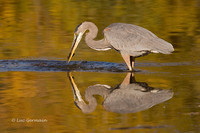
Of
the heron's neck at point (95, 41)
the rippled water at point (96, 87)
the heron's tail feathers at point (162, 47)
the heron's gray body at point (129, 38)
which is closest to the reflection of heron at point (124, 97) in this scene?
the rippled water at point (96, 87)

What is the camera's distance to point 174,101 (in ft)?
27.4

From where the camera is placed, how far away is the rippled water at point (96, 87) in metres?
7.32

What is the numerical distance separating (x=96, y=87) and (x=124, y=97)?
0.86 m

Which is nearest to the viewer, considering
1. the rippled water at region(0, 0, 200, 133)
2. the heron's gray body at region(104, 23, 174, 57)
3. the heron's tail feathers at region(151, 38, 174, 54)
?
the rippled water at region(0, 0, 200, 133)

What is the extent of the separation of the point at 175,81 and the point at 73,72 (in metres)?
2.08

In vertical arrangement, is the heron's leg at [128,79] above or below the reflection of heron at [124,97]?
below

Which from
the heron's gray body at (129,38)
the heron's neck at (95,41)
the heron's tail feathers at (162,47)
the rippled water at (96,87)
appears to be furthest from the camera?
the heron's neck at (95,41)

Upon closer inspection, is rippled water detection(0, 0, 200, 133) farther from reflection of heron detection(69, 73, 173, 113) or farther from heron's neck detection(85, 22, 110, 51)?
heron's neck detection(85, 22, 110, 51)

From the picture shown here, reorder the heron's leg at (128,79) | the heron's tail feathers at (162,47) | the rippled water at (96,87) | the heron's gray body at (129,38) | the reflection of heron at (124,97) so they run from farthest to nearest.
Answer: the heron's gray body at (129,38) < the heron's tail feathers at (162,47) < the heron's leg at (128,79) < the reflection of heron at (124,97) < the rippled water at (96,87)

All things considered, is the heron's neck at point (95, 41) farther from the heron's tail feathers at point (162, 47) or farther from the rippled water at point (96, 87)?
the heron's tail feathers at point (162, 47)

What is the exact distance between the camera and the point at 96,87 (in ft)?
30.5

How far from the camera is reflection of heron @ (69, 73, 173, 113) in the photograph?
8.12 metres

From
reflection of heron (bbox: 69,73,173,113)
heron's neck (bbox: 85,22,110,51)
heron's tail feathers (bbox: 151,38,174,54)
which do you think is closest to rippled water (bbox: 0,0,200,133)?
reflection of heron (bbox: 69,73,173,113)

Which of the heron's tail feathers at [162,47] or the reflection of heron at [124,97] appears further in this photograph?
the heron's tail feathers at [162,47]
